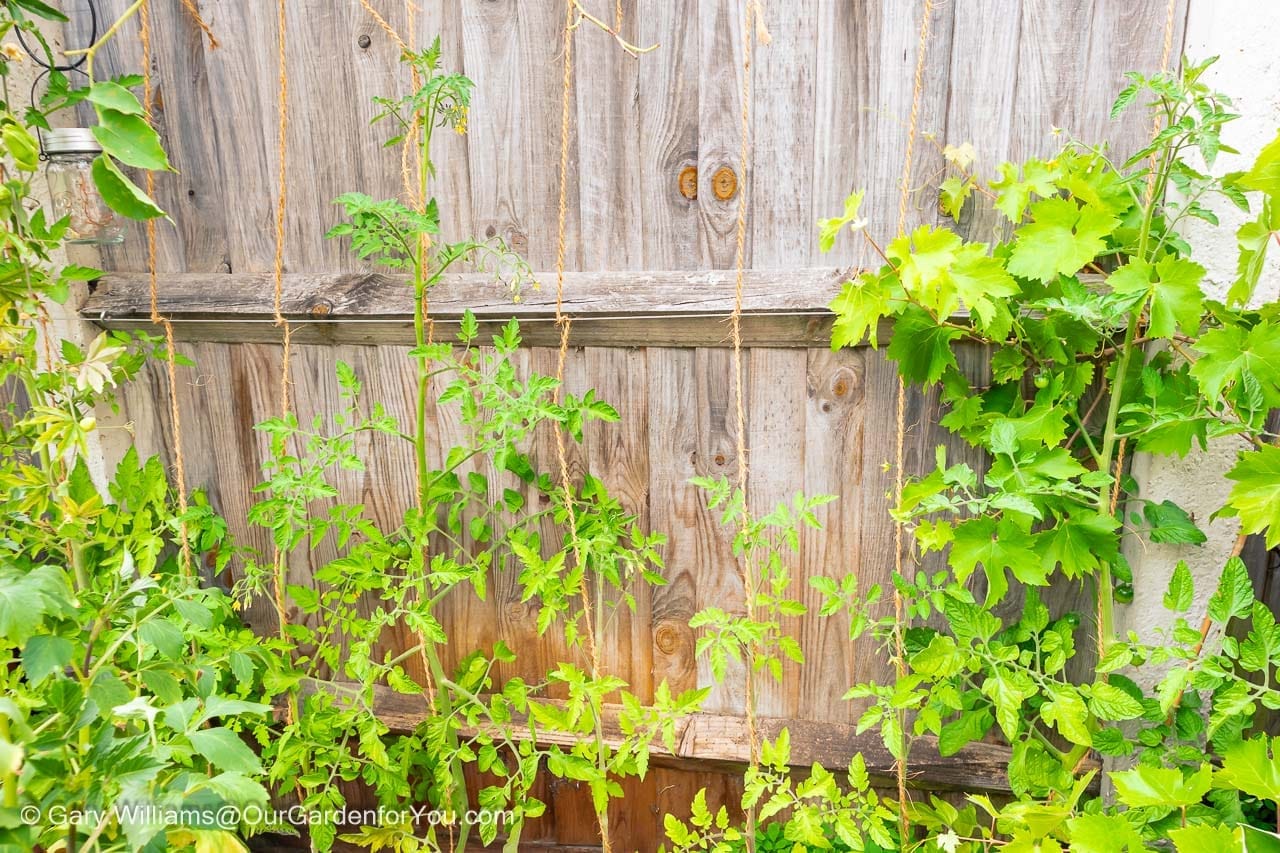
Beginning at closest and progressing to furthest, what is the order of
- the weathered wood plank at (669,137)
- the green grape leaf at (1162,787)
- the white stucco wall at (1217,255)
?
1. the green grape leaf at (1162,787)
2. the white stucco wall at (1217,255)
3. the weathered wood plank at (669,137)

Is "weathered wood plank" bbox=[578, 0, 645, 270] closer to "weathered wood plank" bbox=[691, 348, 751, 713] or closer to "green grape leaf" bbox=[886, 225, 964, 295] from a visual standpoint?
"weathered wood plank" bbox=[691, 348, 751, 713]

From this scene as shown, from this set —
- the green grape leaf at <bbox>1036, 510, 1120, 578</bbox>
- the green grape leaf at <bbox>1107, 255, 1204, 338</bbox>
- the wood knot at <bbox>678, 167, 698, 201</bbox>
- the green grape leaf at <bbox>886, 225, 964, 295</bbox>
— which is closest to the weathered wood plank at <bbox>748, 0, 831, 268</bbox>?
the wood knot at <bbox>678, 167, 698, 201</bbox>

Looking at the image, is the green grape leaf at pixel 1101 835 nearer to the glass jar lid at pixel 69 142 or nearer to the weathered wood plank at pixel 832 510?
the weathered wood plank at pixel 832 510

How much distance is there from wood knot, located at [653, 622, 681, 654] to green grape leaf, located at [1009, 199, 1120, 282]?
1.12m

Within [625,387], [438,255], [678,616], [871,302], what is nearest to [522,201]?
[438,255]

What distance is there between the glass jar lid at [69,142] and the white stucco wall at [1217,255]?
2.20m

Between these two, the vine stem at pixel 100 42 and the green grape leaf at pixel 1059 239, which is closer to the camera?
the vine stem at pixel 100 42

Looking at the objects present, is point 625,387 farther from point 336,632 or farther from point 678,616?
point 336,632

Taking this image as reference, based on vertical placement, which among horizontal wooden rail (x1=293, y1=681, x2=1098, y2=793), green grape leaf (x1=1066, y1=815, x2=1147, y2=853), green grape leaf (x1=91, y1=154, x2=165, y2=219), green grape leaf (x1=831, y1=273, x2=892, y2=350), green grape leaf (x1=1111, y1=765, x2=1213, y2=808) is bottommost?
horizontal wooden rail (x1=293, y1=681, x2=1098, y2=793)

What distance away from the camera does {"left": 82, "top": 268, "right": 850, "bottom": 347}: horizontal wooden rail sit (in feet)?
5.50

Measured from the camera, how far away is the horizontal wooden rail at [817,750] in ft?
5.93

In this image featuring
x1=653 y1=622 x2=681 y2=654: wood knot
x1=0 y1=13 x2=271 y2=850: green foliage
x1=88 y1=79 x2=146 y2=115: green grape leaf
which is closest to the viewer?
x1=0 y1=13 x2=271 y2=850: green foliage

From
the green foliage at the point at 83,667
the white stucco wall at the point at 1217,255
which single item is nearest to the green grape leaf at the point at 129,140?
the green foliage at the point at 83,667

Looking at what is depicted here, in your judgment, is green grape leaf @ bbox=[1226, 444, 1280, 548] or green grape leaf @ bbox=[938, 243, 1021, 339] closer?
green grape leaf @ bbox=[1226, 444, 1280, 548]
